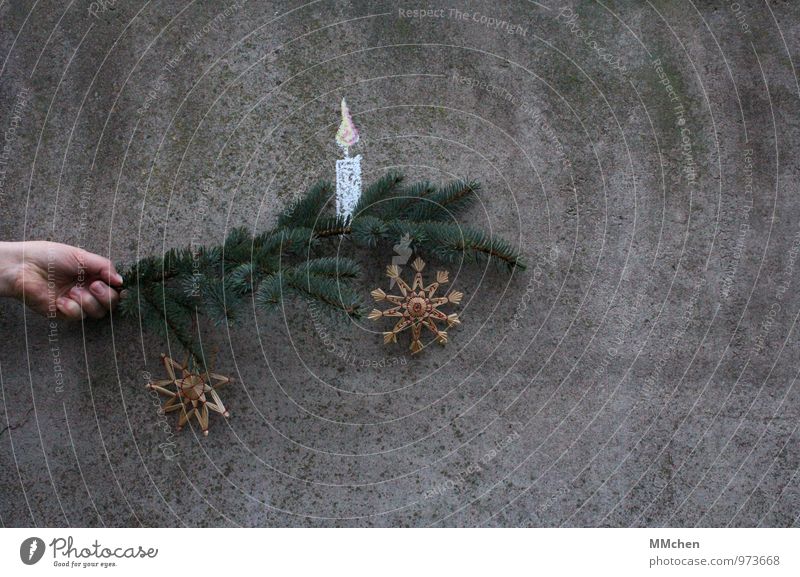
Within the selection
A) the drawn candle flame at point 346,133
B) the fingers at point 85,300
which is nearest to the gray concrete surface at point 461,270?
the drawn candle flame at point 346,133

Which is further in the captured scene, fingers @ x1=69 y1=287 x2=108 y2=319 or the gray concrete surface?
the gray concrete surface

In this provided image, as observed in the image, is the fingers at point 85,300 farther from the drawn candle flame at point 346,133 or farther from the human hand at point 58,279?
the drawn candle flame at point 346,133

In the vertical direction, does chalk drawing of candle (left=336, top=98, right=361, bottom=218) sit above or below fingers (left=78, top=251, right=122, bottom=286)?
above

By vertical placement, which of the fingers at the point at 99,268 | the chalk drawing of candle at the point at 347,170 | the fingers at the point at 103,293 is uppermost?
the chalk drawing of candle at the point at 347,170

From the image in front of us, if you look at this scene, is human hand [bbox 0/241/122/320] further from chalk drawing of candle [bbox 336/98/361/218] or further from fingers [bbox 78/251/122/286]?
chalk drawing of candle [bbox 336/98/361/218]

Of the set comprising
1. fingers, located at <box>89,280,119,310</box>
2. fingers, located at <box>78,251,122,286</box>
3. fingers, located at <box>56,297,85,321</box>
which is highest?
fingers, located at <box>78,251,122,286</box>

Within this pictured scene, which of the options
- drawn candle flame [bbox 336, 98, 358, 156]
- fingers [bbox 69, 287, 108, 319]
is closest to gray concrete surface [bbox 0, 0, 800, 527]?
drawn candle flame [bbox 336, 98, 358, 156]

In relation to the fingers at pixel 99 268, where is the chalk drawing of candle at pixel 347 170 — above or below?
above

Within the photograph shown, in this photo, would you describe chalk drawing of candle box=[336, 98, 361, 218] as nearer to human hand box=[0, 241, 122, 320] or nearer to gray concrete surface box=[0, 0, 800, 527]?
gray concrete surface box=[0, 0, 800, 527]
